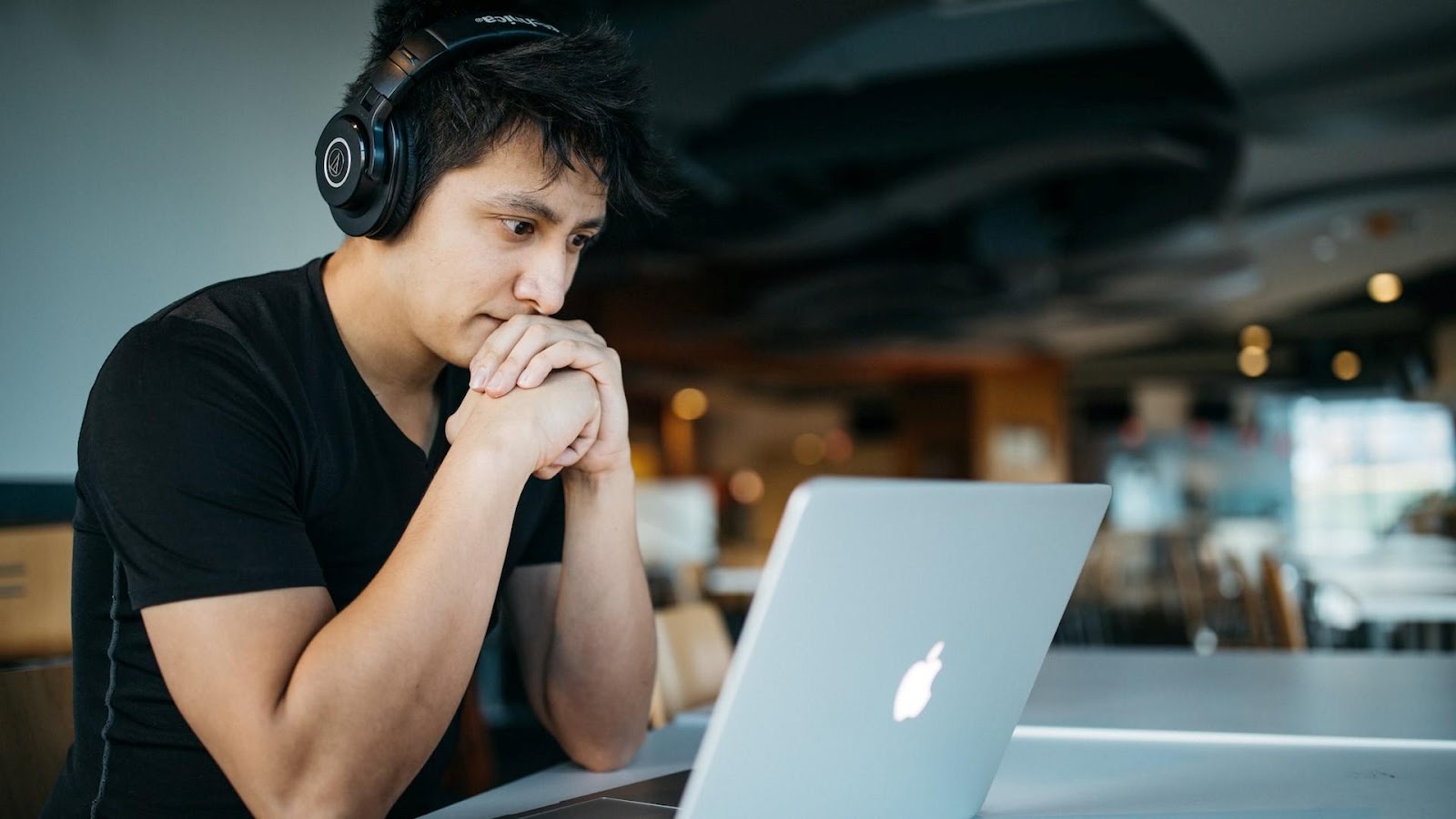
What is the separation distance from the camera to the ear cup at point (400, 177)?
3.78 feet

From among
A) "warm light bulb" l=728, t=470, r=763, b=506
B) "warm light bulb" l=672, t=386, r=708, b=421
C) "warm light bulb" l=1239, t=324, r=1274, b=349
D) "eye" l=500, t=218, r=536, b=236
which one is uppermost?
"eye" l=500, t=218, r=536, b=236

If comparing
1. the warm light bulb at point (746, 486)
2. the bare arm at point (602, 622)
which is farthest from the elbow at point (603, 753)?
the warm light bulb at point (746, 486)

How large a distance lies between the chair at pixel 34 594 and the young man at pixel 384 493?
294mm

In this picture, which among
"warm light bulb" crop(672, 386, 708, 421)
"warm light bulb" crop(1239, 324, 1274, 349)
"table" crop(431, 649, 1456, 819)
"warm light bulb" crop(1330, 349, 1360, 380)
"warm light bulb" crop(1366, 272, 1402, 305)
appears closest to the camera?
"table" crop(431, 649, 1456, 819)

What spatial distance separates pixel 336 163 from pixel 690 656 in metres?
1.26

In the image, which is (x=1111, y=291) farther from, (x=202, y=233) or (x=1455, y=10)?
(x=202, y=233)

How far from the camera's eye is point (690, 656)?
2178mm

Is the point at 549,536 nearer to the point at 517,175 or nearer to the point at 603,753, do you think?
the point at 603,753

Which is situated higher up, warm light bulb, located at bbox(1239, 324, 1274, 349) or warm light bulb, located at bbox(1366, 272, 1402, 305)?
warm light bulb, located at bbox(1366, 272, 1402, 305)

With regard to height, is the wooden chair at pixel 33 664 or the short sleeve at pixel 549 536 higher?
the short sleeve at pixel 549 536

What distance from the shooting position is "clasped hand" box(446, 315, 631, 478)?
1.11 metres

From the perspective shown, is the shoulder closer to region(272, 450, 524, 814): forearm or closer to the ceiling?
region(272, 450, 524, 814): forearm

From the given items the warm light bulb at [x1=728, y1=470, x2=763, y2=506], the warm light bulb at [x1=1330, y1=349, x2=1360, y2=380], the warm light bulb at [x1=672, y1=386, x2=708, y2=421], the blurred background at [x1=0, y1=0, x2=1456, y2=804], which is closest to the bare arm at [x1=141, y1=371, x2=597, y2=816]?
the blurred background at [x1=0, y1=0, x2=1456, y2=804]

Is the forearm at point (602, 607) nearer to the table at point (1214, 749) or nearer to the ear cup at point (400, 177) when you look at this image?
the table at point (1214, 749)
